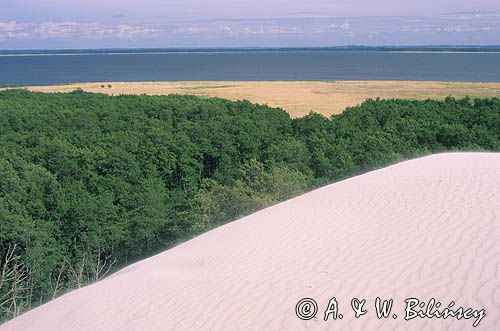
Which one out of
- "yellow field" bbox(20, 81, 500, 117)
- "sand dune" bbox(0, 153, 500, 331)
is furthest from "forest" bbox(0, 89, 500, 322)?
"yellow field" bbox(20, 81, 500, 117)

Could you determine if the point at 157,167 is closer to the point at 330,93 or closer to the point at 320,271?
the point at 320,271

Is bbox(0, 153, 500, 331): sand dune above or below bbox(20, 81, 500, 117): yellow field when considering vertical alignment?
above

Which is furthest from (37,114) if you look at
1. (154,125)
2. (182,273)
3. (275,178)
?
(182,273)

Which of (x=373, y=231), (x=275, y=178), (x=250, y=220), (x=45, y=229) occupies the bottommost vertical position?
(x=45, y=229)

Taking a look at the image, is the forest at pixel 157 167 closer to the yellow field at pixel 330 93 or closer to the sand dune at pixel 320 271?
the sand dune at pixel 320 271

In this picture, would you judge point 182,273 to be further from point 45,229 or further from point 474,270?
point 45,229

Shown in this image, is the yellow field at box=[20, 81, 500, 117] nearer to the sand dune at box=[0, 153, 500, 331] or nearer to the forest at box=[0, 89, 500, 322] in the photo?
the forest at box=[0, 89, 500, 322]
